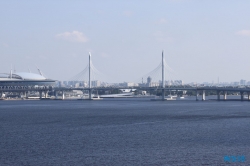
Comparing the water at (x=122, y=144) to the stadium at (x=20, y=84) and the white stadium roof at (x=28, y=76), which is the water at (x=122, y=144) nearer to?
the stadium at (x=20, y=84)

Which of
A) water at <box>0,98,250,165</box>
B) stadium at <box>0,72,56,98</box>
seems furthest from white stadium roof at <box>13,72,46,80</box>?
water at <box>0,98,250,165</box>

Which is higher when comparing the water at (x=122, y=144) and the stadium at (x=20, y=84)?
the stadium at (x=20, y=84)

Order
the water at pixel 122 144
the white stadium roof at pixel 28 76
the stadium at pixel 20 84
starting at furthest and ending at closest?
the white stadium roof at pixel 28 76
the stadium at pixel 20 84
the water at pixel 122 144

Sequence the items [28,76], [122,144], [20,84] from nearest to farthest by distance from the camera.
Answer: [122,144]
[20,84]
[28,76]

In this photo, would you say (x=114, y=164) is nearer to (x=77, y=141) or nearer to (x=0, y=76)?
(x=77, y=141)

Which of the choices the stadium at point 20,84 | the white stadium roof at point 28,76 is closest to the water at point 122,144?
the stadium at point 20,84

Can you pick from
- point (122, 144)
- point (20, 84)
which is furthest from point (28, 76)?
point (122, 144)

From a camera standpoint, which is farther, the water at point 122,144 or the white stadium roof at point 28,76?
the white stadium roof at point 28,76

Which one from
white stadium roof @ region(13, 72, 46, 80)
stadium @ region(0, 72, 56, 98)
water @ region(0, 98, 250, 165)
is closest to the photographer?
water @ region(0, 98, 250, 165)

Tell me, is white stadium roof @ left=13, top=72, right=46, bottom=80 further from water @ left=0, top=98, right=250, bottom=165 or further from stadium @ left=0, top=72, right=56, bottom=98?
water @ left=0, top=98, right=250, bottom=165

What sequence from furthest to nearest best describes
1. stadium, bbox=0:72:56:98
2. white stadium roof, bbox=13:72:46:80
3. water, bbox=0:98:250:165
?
1. white stadium roof, bbox=13:72:46:80
2. stadium, bbox=0:72:56:98
3. water, bbox=0:98:250:165

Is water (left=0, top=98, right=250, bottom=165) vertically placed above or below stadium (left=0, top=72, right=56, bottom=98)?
below

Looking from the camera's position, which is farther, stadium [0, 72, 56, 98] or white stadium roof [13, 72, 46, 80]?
white stadium roof [13, 72, 46, 80]

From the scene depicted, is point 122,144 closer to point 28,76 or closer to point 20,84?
point 20,84
